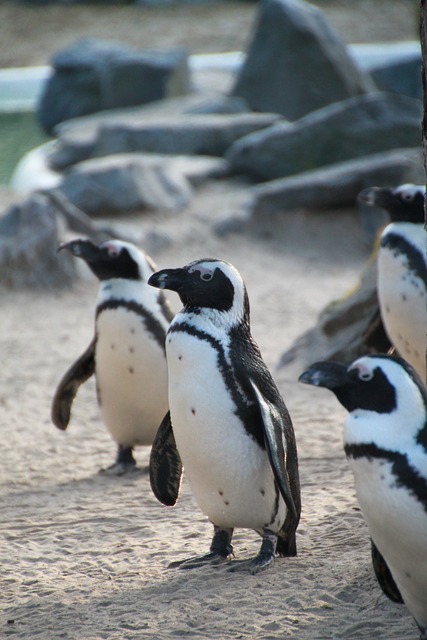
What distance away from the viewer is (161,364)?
4172mm

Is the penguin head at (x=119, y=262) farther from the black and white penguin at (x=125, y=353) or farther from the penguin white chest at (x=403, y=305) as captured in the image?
the penguin white chest at (x=403, y=305)

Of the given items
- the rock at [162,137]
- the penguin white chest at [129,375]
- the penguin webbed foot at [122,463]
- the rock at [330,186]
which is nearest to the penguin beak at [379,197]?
the penguin white chest at [129,375]

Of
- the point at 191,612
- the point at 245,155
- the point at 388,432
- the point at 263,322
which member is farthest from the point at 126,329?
the point at 245,155

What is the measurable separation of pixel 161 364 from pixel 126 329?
199mm

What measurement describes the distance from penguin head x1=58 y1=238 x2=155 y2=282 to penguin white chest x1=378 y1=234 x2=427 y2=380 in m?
1.00

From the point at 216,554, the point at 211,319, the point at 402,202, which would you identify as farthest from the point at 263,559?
the point at 402,202

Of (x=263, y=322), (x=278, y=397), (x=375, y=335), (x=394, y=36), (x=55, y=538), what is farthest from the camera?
(x=394, y=36)

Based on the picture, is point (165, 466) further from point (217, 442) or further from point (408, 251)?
point (408, 251)

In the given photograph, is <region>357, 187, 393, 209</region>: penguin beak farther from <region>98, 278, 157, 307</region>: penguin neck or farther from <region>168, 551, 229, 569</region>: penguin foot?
<region>168, 551, 229, 569</region>: penguin foot

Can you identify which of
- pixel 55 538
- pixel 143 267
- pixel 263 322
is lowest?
pixel 263 322

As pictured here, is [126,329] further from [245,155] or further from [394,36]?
[394,36]

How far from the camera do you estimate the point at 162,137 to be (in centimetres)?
1155

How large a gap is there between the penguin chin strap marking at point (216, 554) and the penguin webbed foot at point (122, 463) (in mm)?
1214

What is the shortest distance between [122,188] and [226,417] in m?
6.59
